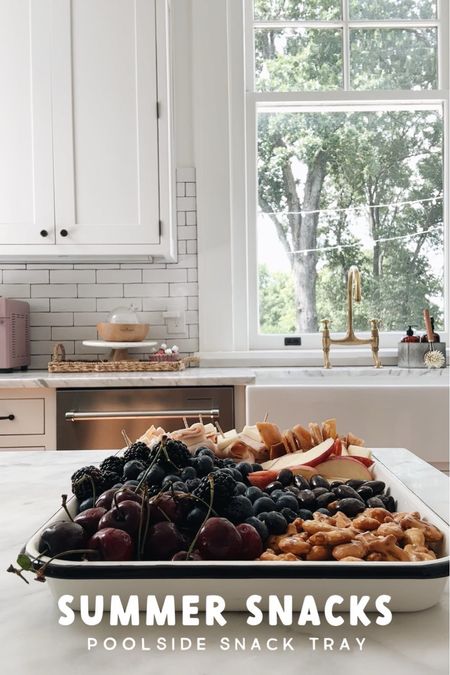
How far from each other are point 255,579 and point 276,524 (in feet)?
0.45

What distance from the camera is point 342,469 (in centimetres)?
103

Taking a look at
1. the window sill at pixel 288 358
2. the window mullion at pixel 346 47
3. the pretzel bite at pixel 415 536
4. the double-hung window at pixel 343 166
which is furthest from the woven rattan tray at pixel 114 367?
the pretzel bite at pixel 415 536

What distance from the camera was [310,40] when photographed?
363cm

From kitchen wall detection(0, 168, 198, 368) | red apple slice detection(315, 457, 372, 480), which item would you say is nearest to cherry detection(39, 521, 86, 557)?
red apple slice detection(315, 457, 372, 480)

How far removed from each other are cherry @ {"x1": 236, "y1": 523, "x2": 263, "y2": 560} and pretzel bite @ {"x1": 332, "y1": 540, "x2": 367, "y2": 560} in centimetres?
7

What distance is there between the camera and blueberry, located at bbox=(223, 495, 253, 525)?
74 cm

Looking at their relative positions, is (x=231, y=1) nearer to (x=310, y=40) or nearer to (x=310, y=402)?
(x=310, y=40)

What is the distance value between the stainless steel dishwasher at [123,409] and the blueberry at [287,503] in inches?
75.6

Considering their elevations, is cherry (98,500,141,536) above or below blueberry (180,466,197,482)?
above

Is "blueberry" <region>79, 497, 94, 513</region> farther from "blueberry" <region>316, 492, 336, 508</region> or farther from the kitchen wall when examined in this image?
the kitchen wall

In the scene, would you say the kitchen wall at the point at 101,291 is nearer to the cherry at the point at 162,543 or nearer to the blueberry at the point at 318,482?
the blueberry at the point at 318,482

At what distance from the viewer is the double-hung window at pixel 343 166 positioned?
11.9ft

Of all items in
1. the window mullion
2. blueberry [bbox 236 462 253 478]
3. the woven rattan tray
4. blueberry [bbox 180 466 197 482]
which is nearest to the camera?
blueberry [bbox 180 466 197 482]

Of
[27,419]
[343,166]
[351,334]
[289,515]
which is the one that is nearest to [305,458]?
[289,515]
